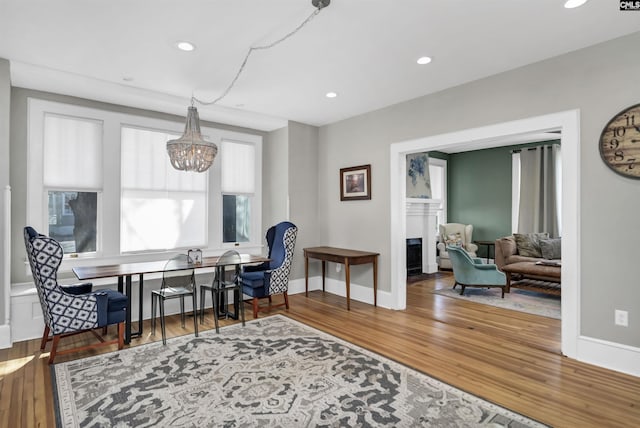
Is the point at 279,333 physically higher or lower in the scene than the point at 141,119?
lower

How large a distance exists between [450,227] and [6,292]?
7.41 meters

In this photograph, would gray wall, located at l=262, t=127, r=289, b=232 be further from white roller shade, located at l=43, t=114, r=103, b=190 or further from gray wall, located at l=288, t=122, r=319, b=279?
white roller shade, located at l=43, t=114, r=103, b=190

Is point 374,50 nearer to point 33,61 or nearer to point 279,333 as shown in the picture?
point 279,333

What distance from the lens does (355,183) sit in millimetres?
5238

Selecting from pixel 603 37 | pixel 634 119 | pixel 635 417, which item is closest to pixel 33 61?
pixel 603 37

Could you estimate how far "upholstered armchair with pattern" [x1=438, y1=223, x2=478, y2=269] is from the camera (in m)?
7.59

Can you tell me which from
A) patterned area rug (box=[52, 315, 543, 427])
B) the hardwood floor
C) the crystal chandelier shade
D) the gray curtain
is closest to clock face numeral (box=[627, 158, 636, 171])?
the hardwood floor

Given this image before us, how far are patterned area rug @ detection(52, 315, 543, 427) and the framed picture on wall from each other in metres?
2.36

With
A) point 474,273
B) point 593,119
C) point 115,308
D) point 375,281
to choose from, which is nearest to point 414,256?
point 474,273

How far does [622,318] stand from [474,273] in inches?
103

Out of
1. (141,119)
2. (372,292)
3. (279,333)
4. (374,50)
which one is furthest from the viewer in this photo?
(372,292)

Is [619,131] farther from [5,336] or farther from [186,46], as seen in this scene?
[5,336]

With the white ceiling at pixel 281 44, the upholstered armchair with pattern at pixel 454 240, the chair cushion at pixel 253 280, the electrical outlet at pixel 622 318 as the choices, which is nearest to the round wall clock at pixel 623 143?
the white ceiling at pixel 281 44

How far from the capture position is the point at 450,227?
785cm
